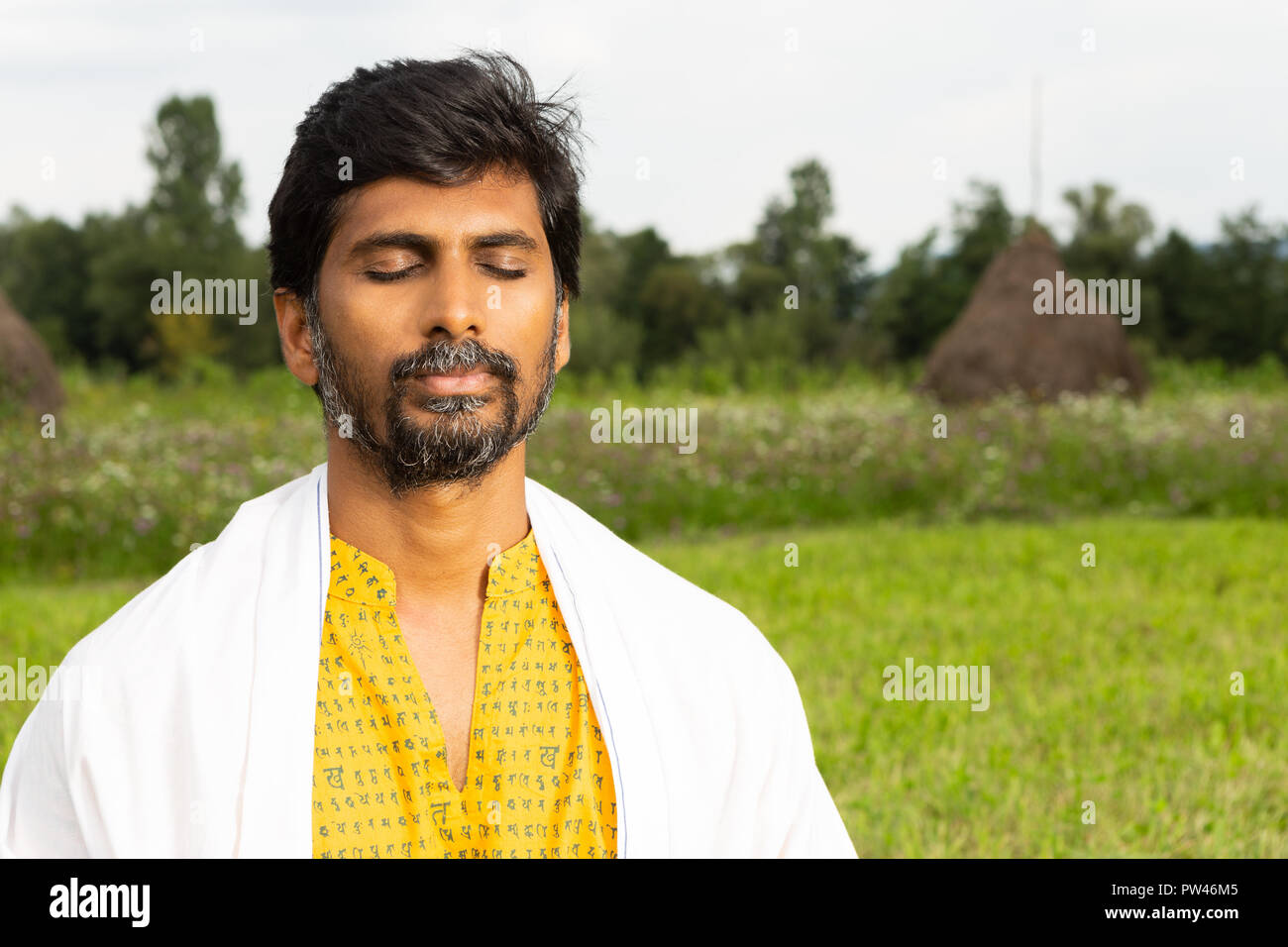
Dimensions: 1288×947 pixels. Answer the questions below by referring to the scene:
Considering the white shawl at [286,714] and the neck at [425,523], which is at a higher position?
the neck at [425,523]

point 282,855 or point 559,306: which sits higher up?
point 559,306

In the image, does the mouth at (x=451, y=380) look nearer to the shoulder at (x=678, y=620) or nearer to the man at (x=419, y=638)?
the man at (x=419, y=638)

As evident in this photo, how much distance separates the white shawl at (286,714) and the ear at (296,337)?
21 cm

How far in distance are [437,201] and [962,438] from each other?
9.55 meters

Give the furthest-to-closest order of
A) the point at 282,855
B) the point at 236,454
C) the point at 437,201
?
the point at 236,454 < the point at 437,201 < the point at 282,855

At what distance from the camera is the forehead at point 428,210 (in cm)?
191

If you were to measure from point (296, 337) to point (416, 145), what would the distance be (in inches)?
17.8

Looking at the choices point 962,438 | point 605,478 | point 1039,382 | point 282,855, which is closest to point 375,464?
point 282,855

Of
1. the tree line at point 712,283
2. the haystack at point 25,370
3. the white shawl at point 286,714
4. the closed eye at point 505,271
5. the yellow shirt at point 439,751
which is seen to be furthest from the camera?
the tree line at point 712,283

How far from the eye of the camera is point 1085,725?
4.86m

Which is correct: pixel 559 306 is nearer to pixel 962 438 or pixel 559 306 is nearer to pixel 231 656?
pixel 231 656

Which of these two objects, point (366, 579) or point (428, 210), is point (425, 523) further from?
point (428, 210)

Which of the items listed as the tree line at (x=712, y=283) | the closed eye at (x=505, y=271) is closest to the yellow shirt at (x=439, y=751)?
the closed eye at (x=505, y=271)

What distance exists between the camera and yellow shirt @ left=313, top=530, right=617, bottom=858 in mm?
1825
